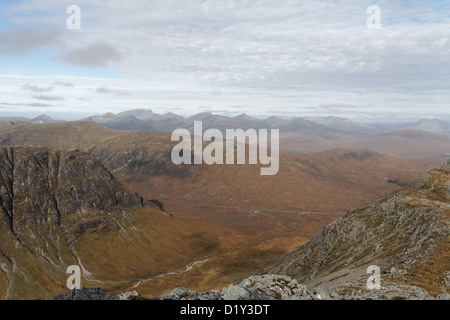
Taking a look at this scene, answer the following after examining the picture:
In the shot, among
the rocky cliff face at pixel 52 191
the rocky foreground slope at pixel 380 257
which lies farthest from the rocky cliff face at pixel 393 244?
the rocky cliff face at pixel 52 191

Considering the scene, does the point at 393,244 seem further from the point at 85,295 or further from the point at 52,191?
the point at 52,191

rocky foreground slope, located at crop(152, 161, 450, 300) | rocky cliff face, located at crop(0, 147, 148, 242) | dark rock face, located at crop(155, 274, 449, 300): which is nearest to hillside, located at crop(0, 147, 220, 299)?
rocky cliff face, located at crop(0, 147, 148, 242)

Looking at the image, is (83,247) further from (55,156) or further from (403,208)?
(403,208)

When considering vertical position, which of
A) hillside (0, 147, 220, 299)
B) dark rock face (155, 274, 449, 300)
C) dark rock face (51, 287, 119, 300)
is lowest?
hillside (0, 147, 220, 299)

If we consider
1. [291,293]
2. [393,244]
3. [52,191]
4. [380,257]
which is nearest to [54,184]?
[52,191]

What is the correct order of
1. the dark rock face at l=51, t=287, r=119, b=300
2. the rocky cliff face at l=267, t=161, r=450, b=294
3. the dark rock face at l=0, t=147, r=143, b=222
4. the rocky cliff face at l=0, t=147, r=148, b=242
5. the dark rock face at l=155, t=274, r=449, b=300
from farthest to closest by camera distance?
the dark rock face at l=0, t=147, r=143, b=222, the rocky cliff face at l=0, t=147, r=148, b=242, the rocky cliff face at l=267, t=161, r=450, b=294, the dark rock face at l=155, t=274, r=449, b=300, the dark rock face at l=51, t=287, r=119, b=300

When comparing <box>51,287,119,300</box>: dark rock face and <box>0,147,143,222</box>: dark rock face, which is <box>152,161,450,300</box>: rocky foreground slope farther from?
<box>0,147,143,222</box>: dark rock face

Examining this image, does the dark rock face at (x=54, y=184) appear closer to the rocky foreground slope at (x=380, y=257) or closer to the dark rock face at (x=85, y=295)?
the rocky foreground slope at (x=380, y=257)

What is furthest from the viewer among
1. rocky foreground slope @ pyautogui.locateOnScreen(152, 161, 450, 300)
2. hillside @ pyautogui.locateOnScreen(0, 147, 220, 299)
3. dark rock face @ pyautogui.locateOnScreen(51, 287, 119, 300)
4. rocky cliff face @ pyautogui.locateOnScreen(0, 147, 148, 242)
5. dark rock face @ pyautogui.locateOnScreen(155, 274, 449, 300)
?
rocky cliff face @ pyautogui.locateOnScreen(0, 147, 148, 242)
